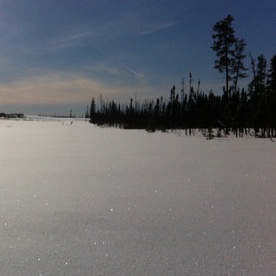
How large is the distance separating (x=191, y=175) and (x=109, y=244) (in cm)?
220

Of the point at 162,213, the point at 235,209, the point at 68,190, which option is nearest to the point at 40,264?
the point at 162,213

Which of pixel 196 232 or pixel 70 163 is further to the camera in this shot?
pixel 70 163

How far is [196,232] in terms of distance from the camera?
1736 millimetres

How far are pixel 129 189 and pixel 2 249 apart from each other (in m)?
1.52

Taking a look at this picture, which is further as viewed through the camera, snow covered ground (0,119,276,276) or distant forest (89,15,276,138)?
distant forest (89,15,276,138)

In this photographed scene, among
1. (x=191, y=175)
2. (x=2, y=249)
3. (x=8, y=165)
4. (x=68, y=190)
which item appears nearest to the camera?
(x=2, y=249)

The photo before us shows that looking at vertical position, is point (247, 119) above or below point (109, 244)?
above

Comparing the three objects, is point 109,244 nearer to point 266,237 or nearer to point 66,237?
point 66,237

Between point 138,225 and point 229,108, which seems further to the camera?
point 229,108

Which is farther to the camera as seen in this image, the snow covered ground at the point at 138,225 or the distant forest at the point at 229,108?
the distant forest at the point at 229,108

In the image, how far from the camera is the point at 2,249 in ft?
4.84

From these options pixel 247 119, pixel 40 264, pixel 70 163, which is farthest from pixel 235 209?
pixel 247 119

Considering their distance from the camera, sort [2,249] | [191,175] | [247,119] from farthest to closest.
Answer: [247,119]
[191,175]
[2,249]

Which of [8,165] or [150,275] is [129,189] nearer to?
[150,275]
